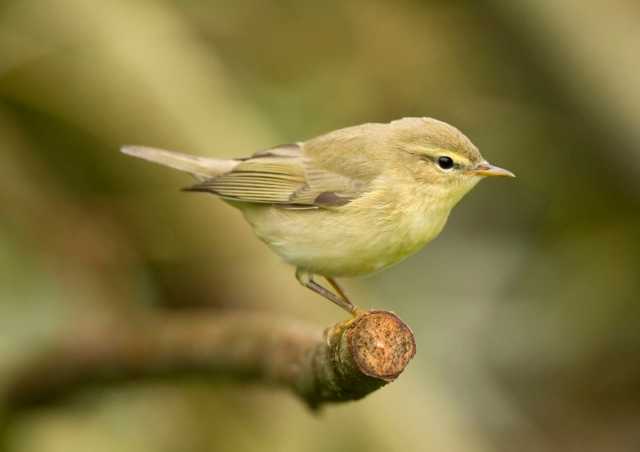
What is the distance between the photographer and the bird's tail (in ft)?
13.8

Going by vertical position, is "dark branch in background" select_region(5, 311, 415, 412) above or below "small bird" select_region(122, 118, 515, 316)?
below

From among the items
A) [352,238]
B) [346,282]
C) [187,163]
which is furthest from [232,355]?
[346,282]

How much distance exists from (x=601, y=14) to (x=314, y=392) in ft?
11.2

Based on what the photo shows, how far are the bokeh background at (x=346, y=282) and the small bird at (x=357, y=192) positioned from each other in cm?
152

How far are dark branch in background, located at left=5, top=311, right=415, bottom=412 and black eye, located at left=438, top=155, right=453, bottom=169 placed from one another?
83 cm

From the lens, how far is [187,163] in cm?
427

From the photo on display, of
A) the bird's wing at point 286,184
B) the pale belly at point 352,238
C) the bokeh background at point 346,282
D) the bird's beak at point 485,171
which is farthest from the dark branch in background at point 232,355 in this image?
the bird's beak at point 485,171

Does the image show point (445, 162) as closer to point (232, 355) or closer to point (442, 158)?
point (442, 158)

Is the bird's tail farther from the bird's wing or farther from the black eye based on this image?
Answer: the black eye

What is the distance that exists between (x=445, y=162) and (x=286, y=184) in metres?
0.70

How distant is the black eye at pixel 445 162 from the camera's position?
368 cm

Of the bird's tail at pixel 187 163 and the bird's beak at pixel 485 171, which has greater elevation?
the bird's beak at pixel 485 171

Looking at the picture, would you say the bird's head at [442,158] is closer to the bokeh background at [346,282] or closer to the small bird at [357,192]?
the small bird at [357,192]

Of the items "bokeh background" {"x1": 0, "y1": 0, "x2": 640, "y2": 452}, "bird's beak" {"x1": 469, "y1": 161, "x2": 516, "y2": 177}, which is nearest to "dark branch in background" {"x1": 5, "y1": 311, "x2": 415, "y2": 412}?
"bokeh background" {"x1": 0, "y1": 0, "x2": 640, "y2": 452}
